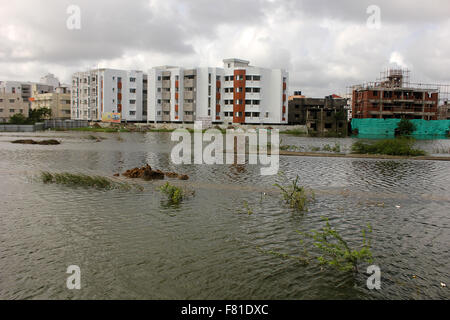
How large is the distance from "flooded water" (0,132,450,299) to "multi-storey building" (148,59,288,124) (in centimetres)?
6899

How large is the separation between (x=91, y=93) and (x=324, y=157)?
8352 centimetres

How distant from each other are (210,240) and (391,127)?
263 ft

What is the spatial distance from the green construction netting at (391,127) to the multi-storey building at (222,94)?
17108 millimetres

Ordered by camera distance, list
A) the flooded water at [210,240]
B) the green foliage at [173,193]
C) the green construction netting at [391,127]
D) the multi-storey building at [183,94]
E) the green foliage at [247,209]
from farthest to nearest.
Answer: the multi-storey building at [183,94] < the green construction netting at [391,127] < the green foliage at [173,193] < the green foliage at [247,209] < the flooded water at [210,240]

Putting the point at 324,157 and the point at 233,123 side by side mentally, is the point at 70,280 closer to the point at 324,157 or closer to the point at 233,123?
the point at 324,157

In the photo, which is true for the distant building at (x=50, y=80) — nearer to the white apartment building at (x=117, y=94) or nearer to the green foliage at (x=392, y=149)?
the white apartment building at (x=117, y=94)

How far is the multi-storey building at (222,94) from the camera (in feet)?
287

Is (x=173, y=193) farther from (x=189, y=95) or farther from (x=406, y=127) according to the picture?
(x=189, y=95)

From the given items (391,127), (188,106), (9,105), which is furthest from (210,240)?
(9,105)

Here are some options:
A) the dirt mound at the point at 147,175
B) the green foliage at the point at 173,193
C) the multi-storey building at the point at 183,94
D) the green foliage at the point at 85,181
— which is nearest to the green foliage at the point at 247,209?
the green foliage at the point at 173,193

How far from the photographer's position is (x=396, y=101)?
89.3 metres

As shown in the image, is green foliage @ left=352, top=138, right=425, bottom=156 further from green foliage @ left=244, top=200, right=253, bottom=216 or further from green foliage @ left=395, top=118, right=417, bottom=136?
green foliage @ left=395, top=118, right=417, bottom=136

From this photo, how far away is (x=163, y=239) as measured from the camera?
1067 cm
